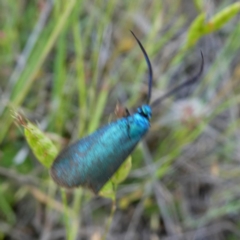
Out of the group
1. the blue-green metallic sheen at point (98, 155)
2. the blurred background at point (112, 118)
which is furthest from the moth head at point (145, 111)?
the blurred background at point (112, 118)

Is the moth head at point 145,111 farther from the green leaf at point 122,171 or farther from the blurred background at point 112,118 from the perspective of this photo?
the blurred background at point 112,118

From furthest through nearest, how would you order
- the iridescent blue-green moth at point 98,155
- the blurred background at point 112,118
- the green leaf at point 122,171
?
the blurred background at point 112,118
the green leaf at point 122,171
the iridescent blue-green moth at point 98,155

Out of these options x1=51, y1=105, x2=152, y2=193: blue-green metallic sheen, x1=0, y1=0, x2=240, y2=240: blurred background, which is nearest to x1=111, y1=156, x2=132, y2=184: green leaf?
x1=51, y1=105, x2=152, y2=193: blue-green metallic sheen

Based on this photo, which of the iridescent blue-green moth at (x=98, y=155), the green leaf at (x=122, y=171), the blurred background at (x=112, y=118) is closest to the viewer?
the iridescent blue-green moth at (x=98, y=155)

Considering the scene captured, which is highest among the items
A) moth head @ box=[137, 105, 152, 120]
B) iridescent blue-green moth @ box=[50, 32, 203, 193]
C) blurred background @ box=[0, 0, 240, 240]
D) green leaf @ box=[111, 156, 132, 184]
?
iridescent blue-green moth @ box=[50, 32, 203, 193]

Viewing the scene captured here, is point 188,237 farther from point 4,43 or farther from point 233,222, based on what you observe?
point 4,43

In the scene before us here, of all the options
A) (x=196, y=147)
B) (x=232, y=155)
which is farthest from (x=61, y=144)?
(x=232, y=155)

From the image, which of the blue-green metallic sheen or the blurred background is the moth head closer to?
the blue-green metallic sheen

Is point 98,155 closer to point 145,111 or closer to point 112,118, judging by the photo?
point 145,111
